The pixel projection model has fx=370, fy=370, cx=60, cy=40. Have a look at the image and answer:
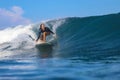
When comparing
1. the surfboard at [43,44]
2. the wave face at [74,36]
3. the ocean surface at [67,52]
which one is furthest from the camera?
the surfboard at [43,44]

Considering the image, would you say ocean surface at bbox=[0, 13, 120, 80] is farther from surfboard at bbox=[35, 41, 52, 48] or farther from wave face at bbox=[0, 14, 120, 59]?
surfboard at bbox=[35, 41, 52, 48]

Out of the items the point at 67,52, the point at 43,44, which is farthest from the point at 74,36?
the point at 67,52

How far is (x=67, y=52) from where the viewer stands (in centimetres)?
1608

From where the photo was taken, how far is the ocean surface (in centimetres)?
884

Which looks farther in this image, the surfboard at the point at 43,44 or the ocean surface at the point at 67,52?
the surfboard at the point at 43,44

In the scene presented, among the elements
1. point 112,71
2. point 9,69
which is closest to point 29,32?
point 9,69

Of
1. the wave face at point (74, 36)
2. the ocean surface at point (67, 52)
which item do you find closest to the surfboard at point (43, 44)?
the ocean surface at point (67, 52)

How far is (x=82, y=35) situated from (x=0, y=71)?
462 inches

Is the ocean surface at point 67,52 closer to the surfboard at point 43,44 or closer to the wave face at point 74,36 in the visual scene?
the wave face at point 74,36

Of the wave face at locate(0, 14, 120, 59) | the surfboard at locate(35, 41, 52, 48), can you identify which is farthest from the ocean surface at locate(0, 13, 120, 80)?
the surfboard at locate(35, 41, 52, 48)

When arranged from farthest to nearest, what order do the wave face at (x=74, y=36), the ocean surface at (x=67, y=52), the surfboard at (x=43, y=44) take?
the surfboard at (x=43, y=44) < the wave face at (x=74, y=36) < the ocean surface at (x=67, y=52)

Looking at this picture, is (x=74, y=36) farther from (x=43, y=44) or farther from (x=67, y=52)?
(x=67, y=52)

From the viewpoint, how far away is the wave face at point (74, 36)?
16.5 m

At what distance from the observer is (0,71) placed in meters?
9.95
